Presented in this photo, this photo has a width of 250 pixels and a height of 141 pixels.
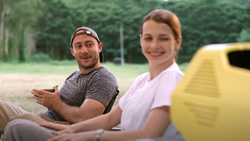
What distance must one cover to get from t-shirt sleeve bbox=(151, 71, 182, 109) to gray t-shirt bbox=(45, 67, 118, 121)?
0.76 meters

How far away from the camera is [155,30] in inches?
44.1

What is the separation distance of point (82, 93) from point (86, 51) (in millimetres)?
261

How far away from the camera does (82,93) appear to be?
1.95 meters

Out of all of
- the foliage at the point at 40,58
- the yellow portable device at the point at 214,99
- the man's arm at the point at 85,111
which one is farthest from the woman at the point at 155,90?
the foliage at the point at 40,58

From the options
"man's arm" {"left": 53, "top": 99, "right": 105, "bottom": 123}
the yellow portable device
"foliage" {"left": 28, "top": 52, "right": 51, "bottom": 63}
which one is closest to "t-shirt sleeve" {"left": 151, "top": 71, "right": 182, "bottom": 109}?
the yellow portable device

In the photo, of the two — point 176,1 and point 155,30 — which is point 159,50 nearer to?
point 155,30

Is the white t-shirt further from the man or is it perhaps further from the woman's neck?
the man

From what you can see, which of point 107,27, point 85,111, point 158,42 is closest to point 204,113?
point 158,42

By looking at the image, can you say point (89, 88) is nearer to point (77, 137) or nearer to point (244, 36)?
point (77, 137)

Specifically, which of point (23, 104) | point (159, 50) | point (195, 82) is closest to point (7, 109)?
point (159, 50)

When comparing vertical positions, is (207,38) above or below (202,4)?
below

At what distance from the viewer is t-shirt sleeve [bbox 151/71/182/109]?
3.43 feet

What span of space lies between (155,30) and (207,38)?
22077 mm

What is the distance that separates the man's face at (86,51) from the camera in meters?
1.99
